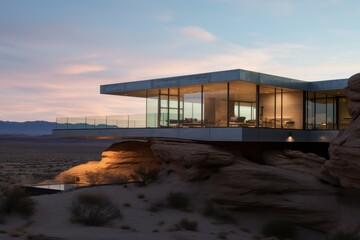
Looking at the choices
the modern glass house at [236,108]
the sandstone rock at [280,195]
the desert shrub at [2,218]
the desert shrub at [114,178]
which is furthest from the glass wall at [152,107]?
the desert shrub at [2,218]

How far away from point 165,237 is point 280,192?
25.8 ft

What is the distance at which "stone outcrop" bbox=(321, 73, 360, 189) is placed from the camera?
20.2 m

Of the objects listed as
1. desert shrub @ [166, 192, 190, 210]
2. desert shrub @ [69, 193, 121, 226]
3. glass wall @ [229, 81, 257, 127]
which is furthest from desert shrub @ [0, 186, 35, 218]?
glass wall @ [229, 81, 257, 127]

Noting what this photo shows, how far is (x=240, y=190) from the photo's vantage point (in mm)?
23766

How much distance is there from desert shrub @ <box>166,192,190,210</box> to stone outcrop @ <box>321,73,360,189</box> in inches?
264

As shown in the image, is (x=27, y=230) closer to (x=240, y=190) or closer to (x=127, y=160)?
(x=240, y=190)

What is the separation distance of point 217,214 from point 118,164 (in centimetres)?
1349

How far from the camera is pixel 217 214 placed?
22531 millimetres

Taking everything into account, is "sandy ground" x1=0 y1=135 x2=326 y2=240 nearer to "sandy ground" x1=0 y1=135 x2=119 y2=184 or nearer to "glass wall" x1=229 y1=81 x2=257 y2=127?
"glass wall" x1=229 y1=81 x2=257 y2=127

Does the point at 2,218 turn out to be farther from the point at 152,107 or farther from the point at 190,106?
the point at 152,107

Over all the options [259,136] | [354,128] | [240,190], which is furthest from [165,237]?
[259,136]

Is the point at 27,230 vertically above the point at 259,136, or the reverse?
the point at 259,136

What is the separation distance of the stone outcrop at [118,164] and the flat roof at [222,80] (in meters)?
3.98

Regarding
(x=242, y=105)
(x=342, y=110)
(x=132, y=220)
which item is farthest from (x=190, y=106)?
(x=132, y=220)
